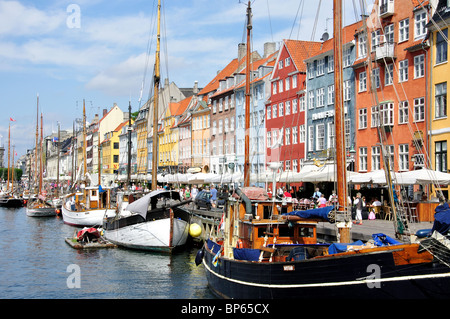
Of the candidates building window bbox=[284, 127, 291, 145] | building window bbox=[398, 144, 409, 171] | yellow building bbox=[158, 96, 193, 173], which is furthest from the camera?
yellow building bbox=[158, 96, 193, 173]

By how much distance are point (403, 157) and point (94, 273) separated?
23.7 m

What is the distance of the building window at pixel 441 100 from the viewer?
117 ft

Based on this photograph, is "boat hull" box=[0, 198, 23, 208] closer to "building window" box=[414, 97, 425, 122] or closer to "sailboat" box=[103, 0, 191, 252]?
"sailboat" box=[103, 0, 191, 252]

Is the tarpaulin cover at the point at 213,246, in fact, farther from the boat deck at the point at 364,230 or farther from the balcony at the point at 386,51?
the balcony at the point at 386,51

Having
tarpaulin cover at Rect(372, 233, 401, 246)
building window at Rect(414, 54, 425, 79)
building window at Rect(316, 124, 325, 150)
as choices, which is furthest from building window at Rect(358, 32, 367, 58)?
tarpaulin cover at Rect(372, 233, 401, 246)

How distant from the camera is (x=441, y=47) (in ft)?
119

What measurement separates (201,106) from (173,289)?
60.9 meters

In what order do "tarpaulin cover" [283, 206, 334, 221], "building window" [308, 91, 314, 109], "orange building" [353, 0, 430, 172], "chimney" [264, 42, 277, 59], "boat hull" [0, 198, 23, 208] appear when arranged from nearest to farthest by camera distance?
1. "tarpaulin cover" [283, 206, 334, 221]
2. "orange building" [353, 0, 430, 172]
3. "building window" [308, 91, 314, 109]
4. "chimney" [264, 42, 277, 59]
5. "boat hull" [0, 198, 23, 208]

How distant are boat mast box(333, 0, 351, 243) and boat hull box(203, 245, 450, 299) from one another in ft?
6.16

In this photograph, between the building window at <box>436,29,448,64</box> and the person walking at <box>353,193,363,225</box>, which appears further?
the building window at <box>436,29,448,64</box>

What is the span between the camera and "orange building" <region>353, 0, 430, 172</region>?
38.0 m
